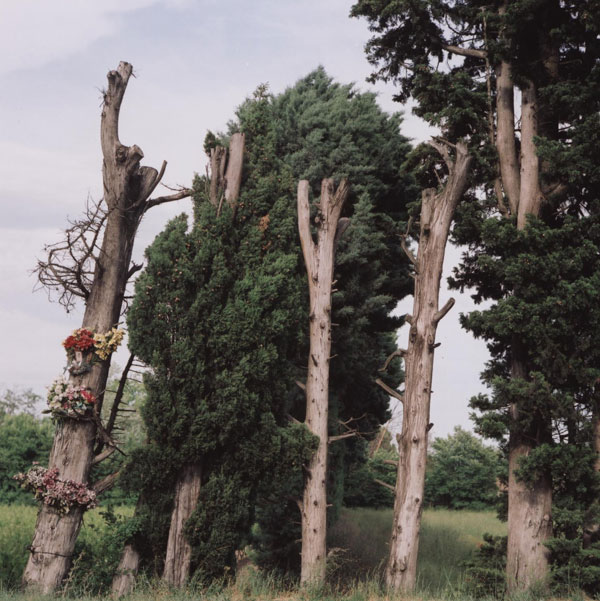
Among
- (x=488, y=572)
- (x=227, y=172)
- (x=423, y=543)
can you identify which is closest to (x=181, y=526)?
(x=488, y=572)

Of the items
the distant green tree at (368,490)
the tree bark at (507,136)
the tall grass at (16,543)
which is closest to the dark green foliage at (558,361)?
the tree bark at (507,136)

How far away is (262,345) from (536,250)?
4.65 meters

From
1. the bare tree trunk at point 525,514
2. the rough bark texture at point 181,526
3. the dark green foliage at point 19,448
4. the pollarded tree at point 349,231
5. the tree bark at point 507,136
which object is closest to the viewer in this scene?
the rough bark texture at point 181,526

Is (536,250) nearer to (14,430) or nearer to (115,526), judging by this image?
(115,526)

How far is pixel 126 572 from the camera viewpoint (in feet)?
31.2

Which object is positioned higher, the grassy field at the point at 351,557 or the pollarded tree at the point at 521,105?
the pollarded tree at the point at 521,105

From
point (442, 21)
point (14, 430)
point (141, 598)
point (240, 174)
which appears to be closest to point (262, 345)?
point (240, 174)

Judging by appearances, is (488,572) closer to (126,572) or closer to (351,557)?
(351,557)

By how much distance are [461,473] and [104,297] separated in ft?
68.8

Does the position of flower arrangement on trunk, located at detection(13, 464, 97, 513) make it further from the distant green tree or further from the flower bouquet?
the distant green tree

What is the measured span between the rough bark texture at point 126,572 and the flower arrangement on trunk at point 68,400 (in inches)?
86.6

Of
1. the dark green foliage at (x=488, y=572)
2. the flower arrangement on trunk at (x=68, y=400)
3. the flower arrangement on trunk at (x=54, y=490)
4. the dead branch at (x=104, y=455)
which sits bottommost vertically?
the dark green foliage at (x=488, y=572)

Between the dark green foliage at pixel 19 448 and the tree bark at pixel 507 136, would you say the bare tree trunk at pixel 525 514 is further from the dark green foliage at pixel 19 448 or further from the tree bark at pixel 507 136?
the dark green foliage at pixel 19 448

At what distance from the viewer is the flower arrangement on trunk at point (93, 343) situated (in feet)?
32.5
